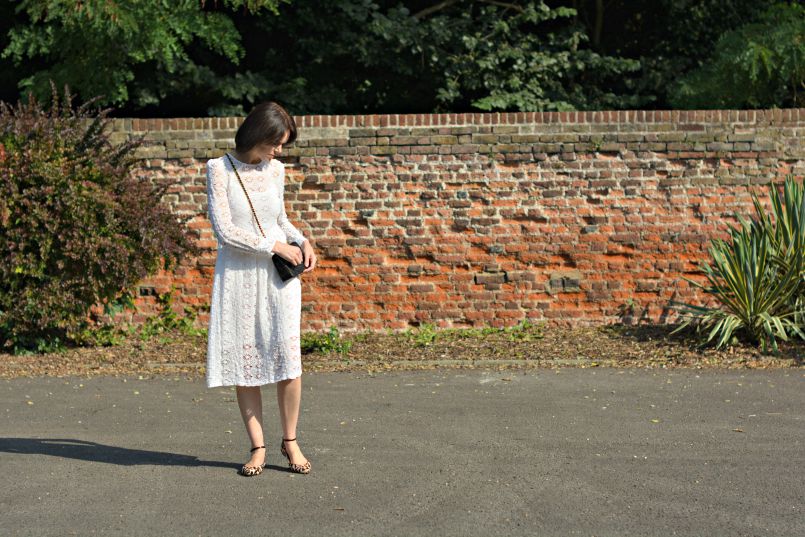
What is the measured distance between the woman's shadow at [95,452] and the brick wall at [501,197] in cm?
433

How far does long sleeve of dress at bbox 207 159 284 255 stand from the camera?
5508 mm

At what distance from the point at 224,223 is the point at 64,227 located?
433cm

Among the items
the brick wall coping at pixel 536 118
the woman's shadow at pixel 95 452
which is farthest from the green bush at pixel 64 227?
the woman's shadow at pixel 95 452

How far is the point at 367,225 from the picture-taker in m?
10.5

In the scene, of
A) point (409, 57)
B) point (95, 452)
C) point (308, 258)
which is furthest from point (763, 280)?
point (95, 452)

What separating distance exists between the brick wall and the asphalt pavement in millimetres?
2002

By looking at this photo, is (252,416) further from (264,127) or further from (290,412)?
(264,127)

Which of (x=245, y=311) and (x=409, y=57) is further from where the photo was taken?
(x=409, y=57)

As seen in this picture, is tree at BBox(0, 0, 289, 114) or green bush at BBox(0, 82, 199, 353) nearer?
green bush at BBox(0, 82, 199, 353)

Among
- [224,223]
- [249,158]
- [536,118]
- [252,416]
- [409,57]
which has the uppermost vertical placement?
[409,57]

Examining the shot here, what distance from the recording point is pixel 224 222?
5.54 meters

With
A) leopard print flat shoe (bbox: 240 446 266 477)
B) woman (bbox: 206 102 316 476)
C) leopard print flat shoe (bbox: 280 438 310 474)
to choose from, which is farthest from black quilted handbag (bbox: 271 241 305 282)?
leopard print flat shoe (bbox: 240 446 266 477)

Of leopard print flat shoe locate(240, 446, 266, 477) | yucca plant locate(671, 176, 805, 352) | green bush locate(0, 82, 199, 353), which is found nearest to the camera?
leopard print flat shoe locate(240, 446, 266, 477)

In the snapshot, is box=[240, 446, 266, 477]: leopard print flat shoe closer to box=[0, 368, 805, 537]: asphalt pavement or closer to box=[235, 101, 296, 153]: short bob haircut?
box=[0, 368, 805, 537]: asphalt pavement
